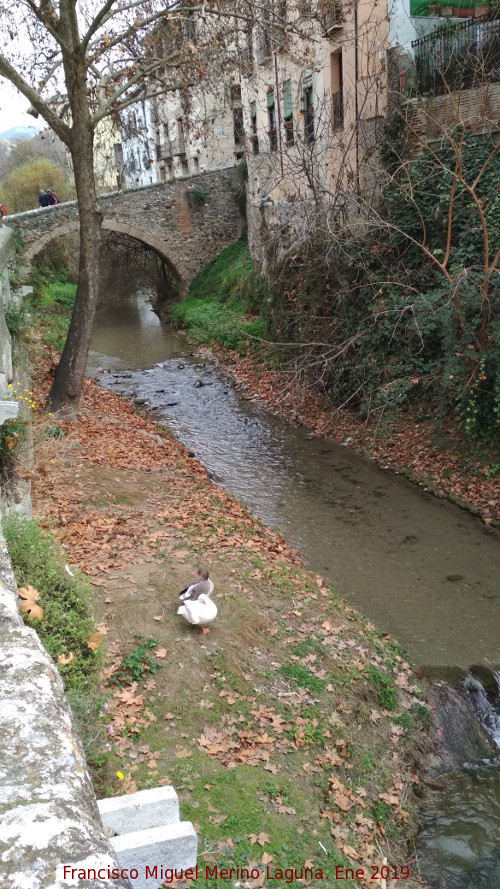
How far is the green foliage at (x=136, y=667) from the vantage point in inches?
217

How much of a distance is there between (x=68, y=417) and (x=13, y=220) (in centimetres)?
1489

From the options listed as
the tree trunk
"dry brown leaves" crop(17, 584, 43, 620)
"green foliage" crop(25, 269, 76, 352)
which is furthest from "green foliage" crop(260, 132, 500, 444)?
"dry brown leaves" crop(17, 584, 43, 620)

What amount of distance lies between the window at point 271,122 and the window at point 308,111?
2803 millimetres

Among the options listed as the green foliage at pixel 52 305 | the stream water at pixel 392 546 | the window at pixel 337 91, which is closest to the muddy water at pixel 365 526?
the stream water at pixel 392 546

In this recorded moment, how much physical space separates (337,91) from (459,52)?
15.0 ft

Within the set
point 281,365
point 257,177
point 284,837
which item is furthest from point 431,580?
point 257,177

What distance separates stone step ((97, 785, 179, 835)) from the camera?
10.6ft

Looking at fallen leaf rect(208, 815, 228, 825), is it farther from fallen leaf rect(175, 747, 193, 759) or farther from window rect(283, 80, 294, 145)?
window rect(283, 80, 294, 145)

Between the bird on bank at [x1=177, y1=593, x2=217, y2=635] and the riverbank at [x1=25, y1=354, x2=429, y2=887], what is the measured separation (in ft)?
0.76

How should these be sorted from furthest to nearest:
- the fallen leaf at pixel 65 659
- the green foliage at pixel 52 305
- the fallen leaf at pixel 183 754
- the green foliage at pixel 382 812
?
the green foliage at pixel 52 305 → the green foliage at pixel 382 812 → the fallen leaf at pixel 183 754 → the fallen leaf at pixel 65 659

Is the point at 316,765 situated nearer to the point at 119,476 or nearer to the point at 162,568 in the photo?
the point at 162,568

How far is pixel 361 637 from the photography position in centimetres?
720

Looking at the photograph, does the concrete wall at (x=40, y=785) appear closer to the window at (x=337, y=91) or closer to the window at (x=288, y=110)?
the window at (x=337, y=91)

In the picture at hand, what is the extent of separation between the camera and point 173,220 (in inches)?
1060
